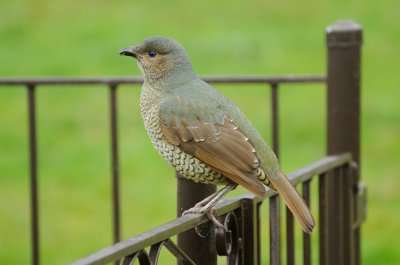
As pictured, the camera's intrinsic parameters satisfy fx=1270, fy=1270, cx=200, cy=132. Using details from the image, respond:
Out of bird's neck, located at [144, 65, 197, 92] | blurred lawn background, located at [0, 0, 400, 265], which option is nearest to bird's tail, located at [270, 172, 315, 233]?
bird's neck, located at [144, 65, 197, 92]

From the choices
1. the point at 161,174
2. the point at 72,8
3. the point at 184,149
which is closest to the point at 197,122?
the point at 184,149

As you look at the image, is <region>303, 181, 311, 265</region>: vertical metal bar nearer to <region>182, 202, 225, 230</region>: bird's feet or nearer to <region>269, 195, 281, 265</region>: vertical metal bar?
<region>269, 195, 281, 265</region>: vertical metal bar

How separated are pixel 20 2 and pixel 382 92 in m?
4.15

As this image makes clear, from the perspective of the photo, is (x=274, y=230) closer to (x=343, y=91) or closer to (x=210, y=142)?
(x=210, y=142)

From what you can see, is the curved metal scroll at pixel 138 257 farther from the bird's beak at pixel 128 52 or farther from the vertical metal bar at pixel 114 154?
the vertical metal bar at pixel 114 154

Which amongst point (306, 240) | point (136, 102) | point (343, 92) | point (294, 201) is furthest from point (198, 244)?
point (136, 102)

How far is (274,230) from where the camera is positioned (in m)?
3.97

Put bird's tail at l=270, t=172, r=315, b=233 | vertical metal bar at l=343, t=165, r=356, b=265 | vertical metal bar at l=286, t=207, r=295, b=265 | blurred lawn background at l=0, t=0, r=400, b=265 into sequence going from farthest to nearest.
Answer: blurred lawn background at l=0, t=0, r=400, b=265 < vertical metal bar at l=343, t=165, r=356, b=265 < vertical metal bar at l=286, t=207, r=295, b=265 < bird's tail at l=270, t=172, r=315, b=233

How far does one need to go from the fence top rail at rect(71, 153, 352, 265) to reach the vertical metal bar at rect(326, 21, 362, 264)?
329mm

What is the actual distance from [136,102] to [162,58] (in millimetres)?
5696

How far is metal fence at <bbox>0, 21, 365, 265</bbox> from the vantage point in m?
3.69

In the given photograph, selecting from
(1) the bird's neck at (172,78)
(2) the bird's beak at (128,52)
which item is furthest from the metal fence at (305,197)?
(2) the bird's beak at (128,52)

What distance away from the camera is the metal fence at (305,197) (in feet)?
12.1

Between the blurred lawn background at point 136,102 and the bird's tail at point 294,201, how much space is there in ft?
11.2
